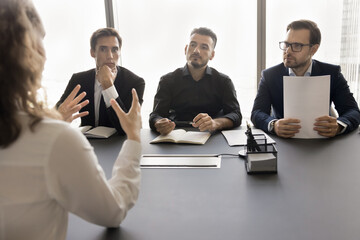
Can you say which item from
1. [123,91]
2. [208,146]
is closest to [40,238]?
[208,146]

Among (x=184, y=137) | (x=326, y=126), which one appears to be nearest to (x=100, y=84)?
(x=184, y=137)

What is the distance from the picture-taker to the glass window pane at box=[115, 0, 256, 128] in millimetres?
3643

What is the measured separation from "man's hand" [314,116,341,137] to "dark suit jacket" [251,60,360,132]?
277 millimetres

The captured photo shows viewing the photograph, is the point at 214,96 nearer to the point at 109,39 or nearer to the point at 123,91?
the point at 123,91

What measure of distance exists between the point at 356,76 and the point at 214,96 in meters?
1.57

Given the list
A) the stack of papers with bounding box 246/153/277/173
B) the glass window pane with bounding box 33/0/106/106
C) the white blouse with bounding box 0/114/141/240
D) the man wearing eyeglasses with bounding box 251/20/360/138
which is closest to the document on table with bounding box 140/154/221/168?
the stack of papers with bounding box 246/153/277/173

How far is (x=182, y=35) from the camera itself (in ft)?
12.5

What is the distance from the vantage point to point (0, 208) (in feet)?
2.39

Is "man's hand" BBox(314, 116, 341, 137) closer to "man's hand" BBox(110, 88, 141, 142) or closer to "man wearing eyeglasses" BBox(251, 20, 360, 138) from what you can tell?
"man wearing eyeglasses" BBox(251, 20, 360, 138)

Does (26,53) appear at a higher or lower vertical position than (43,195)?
higher

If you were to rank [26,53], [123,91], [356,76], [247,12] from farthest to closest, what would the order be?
[247,12], [356,76], [123,91], [26,53]

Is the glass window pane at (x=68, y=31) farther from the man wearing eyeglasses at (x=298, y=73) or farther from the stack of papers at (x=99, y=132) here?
the man wearing eyeglasses at (x=298, y=73)

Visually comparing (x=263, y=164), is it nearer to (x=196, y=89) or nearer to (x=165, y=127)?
(x=165, y=127)

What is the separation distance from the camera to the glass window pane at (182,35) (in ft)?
12.0
